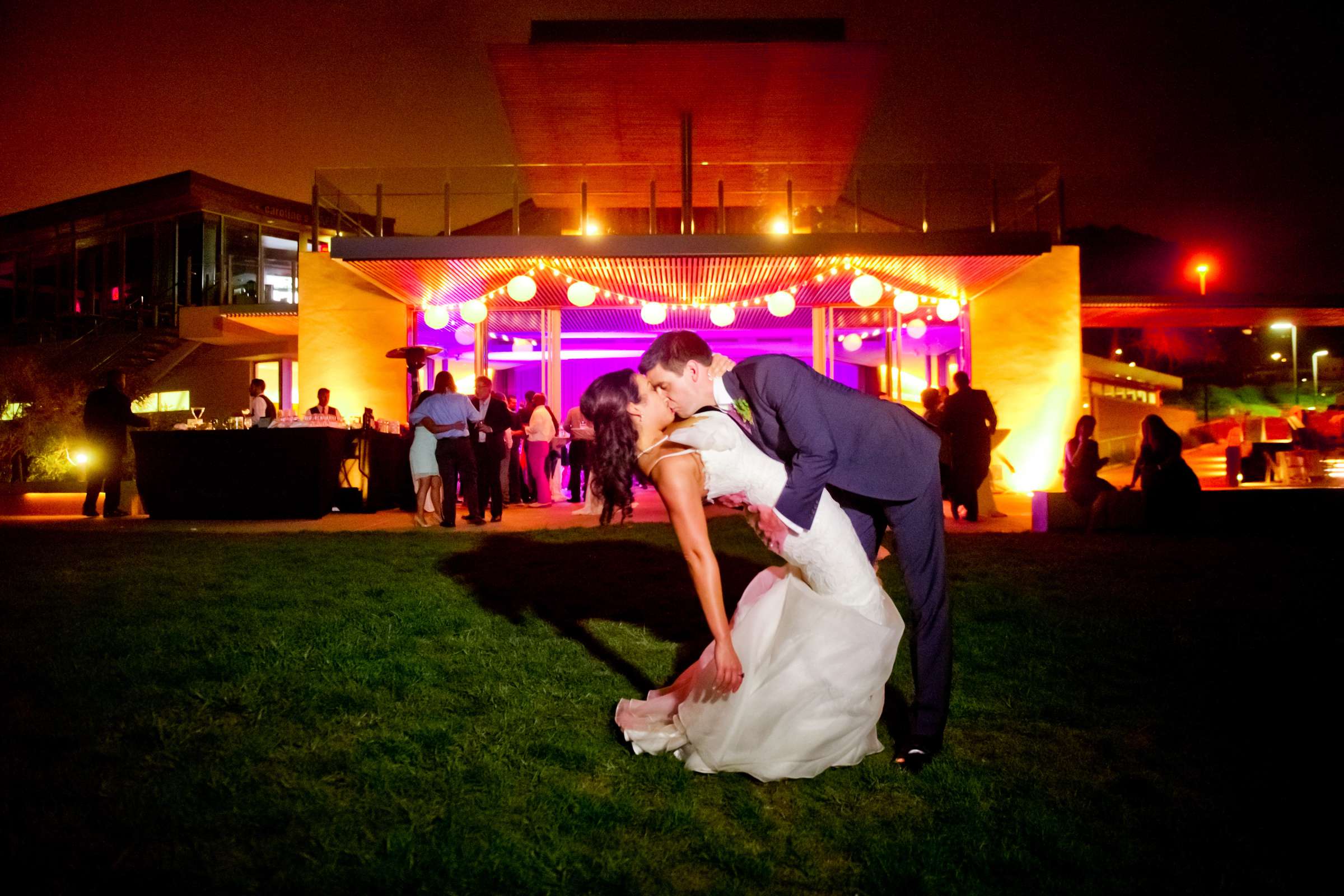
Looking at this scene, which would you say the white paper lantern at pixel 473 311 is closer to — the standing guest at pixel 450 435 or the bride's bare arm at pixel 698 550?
the standing guest at pixel 450 435

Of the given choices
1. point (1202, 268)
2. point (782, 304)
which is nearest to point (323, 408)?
point (782, 304)

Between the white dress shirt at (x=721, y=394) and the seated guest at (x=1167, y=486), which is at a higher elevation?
the white dress shirt at (x=721, y=394)

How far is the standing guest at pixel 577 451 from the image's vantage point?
38.1 ft

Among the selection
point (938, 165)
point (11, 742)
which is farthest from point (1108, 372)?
point (11, 742)

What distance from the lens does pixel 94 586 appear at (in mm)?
5539

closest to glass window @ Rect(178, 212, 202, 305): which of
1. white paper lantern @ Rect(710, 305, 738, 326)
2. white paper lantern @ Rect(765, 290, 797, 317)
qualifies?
white paper lantern @ Rect(710, 305, 738, 326)

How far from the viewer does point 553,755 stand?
278 centimetres

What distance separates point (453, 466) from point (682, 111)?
7.90 m

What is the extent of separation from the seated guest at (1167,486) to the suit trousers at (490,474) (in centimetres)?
699

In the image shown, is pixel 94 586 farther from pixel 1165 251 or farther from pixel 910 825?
pixel 1165 251

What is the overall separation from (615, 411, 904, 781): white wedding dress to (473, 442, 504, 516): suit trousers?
764 cm

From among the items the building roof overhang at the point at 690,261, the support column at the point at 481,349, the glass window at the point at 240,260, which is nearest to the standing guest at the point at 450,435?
the building roof overhang at the point at 690,261

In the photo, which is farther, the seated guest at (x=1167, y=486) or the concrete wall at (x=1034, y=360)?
the concrete wall at (x=1034, y=360)

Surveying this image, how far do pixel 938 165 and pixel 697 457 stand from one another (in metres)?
12.2
